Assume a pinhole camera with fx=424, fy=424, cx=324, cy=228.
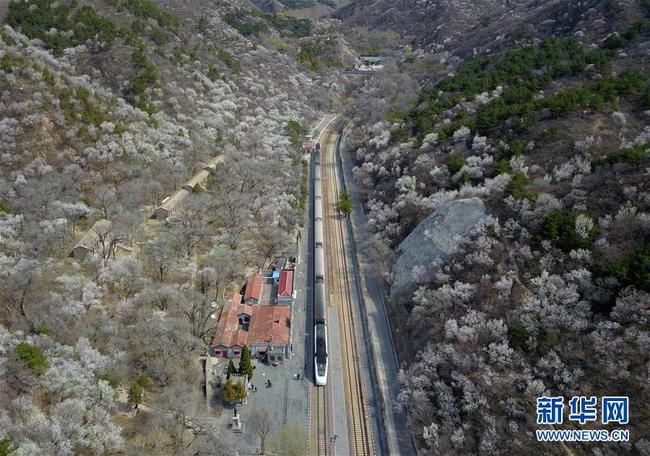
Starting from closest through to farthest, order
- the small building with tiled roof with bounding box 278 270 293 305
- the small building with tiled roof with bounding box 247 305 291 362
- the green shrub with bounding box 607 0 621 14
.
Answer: the small building with tiled roof with bounding box 247 305 291 362
the small building with tiled roof with bounding box 278 270 293 305
the green shrub with bounding box 607 0 621 14

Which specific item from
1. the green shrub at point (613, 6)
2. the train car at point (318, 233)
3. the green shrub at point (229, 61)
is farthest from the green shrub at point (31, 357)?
the green shrub at point (613, 6)

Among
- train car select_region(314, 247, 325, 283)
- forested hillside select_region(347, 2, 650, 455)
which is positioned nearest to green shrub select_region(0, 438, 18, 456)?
forested hillside select_region(347, 2, 650, 455)

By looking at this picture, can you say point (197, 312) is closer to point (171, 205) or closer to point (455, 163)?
point (171, 205)

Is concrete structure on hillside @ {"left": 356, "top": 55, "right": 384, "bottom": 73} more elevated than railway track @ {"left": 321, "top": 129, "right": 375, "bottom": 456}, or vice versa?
concrete structure on hillside @ {"left": 356, "top": 55, "right": 384, "bottom": 73}

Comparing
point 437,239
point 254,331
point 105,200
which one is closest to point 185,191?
point 105,200

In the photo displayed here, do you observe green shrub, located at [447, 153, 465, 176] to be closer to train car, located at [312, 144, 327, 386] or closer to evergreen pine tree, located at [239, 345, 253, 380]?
train car, located at [312, 144, 327, 386]

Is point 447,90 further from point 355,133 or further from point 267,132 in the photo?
point 267,132

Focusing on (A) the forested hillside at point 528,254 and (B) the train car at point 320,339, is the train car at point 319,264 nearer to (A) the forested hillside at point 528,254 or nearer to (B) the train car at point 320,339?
(B) the train car at point 320,339

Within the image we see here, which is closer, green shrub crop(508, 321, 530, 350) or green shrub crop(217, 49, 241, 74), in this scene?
green shrub crop(508, 321, 530, 350)
